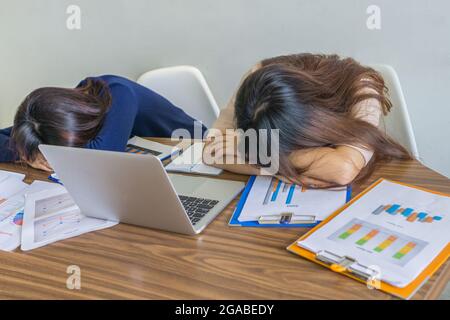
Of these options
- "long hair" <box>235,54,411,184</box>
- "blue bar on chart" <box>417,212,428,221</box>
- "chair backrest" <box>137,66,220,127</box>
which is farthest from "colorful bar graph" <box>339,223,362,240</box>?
"chair backrest" <box>137,66,220,127</box>

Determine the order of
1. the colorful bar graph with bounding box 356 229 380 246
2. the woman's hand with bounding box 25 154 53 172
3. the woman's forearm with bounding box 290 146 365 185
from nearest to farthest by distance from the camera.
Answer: the colorful bar graph with bounding box 356 229 380 246, the woman's forearm with bounding box 290 146 365 185, the woman's hand with bounding box 25 154 53 172

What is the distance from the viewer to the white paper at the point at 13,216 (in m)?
0.96

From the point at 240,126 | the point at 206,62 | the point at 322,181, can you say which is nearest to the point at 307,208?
the point at 322,181

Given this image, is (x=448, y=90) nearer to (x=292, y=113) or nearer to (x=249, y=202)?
(x=292, y=113)

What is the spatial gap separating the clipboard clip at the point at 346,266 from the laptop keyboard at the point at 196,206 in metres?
0.28

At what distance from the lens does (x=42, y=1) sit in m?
2.10

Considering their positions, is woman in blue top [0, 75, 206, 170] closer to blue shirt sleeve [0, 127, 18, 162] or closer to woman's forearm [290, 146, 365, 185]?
blue shirt sleeve [0, 127, 18, 162]

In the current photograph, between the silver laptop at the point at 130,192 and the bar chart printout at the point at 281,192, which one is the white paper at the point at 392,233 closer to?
the bar chart printout at the point at 281,192

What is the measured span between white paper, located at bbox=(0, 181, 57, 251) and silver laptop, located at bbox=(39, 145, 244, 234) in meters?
0.15

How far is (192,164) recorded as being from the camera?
1.24m

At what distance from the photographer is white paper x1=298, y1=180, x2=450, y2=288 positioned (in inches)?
29.2

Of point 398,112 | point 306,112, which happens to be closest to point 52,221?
point 306,112

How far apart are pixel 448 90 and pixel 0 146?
1525 mm

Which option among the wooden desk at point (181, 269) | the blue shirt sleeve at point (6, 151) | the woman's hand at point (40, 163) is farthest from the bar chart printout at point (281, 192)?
the blue shirt sleeve at point (6, 151)
